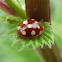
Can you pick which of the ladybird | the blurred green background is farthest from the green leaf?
the blurred green background

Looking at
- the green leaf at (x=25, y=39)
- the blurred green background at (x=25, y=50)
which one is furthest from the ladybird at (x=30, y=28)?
the blurred green background at (x=25, y=50)

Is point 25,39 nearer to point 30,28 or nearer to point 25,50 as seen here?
point 30,28

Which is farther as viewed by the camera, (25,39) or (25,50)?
(25,50)

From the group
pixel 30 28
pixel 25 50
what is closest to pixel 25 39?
pixel 30 28

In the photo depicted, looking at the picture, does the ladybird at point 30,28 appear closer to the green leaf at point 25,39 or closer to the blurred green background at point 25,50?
the green leaf at point 25,39

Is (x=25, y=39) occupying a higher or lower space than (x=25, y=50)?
higher
